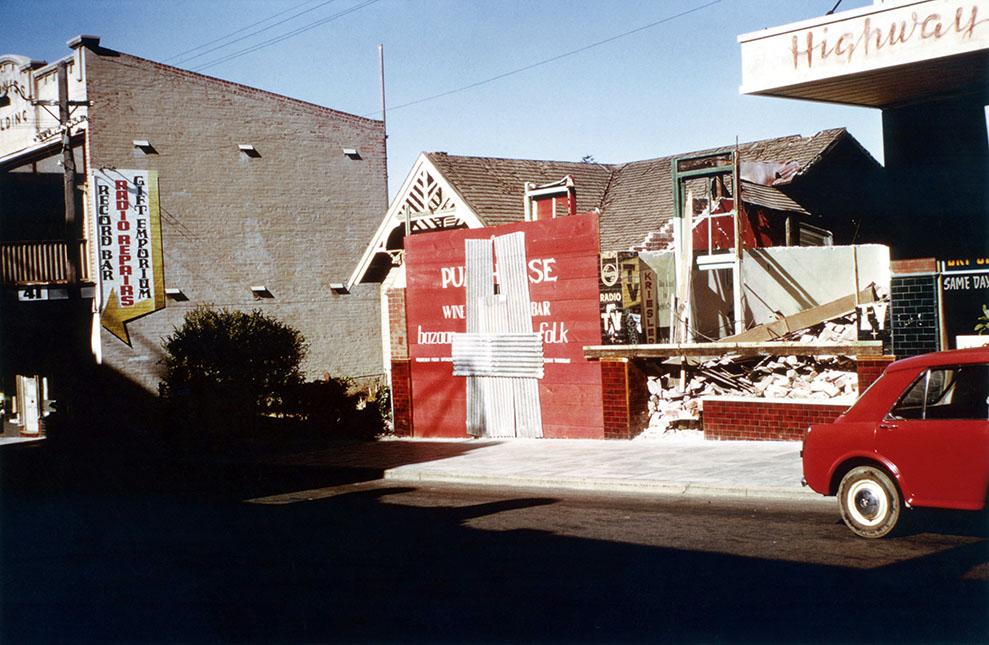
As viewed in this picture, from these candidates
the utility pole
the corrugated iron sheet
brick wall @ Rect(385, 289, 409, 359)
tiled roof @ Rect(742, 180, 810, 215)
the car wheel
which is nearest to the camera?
the car wheel

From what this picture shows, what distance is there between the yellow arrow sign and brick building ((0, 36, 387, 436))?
1.5 inches

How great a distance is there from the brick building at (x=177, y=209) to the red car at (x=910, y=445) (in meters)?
23.9

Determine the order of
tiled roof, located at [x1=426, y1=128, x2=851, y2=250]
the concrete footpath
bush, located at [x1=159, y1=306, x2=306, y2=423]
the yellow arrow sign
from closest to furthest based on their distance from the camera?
the concrete footpath, bush, located at [x1=159, y1=306, x2=306, y2=423], tiled roof, located at [x1=426, y1=128, x2=851, y2=250], the yellow arrow sign

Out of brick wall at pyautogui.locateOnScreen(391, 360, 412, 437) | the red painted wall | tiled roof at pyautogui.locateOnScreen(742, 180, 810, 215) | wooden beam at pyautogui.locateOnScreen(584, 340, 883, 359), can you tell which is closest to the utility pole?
brick wall at pyautogui.locateOnScreen(391, 360, 412, 437)

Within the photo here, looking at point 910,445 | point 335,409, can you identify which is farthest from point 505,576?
point 335,409

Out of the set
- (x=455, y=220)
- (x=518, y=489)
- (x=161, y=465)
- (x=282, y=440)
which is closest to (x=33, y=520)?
(x=518, y=489)

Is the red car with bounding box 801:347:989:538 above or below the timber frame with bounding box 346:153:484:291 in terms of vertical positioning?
below

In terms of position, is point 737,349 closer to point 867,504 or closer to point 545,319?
point 545,319

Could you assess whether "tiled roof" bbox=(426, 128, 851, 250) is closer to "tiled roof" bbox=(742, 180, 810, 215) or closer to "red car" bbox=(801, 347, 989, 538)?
"tiled roof" bbox=(742, 180, 810, 215)

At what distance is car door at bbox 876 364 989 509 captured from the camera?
8337 millimetres

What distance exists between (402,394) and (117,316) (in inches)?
442

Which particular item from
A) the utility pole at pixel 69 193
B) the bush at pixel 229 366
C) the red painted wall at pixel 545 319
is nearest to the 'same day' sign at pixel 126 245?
the utility pole at pixel 69 193

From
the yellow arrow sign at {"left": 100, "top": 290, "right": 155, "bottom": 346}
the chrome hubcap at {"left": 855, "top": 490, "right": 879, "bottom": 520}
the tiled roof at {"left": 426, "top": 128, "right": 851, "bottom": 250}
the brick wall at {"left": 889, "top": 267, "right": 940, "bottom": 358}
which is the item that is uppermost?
the tiled roof at {"left": 426, "top": 128, "right": 851, "bottom": 250}

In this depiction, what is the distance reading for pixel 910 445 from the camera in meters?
8.74
